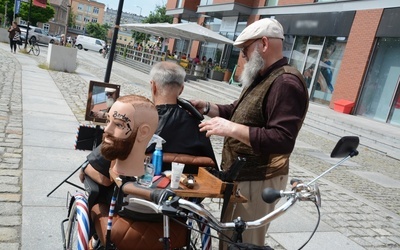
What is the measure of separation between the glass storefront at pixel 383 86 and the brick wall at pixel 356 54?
1.02ft

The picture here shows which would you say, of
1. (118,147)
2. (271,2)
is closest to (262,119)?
(118,147)

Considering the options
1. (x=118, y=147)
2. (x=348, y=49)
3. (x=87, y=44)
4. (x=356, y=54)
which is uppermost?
(x=348, y=49)

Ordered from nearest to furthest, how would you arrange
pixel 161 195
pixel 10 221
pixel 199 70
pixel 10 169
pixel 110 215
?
pixel 161 195
pixel 110 215
pixel 10 221
pixel 10 169
pixel 199 70

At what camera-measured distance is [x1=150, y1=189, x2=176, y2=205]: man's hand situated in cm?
144

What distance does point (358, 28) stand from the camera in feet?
50.1

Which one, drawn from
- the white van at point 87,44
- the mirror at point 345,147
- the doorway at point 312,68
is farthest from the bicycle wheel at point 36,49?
the white van at point 87,44

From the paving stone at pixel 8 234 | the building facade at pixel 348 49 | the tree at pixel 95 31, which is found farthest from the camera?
the tree at pixel 95 31

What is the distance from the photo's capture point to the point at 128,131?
5.96 feet

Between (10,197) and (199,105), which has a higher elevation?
(199,105)

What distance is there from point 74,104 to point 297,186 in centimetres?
797

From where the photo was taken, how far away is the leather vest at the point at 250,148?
7.01 ft

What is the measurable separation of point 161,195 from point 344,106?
14910 millimetres

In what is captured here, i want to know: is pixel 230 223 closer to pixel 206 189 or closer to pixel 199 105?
pixel 206 189

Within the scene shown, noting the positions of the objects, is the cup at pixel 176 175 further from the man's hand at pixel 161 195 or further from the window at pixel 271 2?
the window at pixel 271 2
